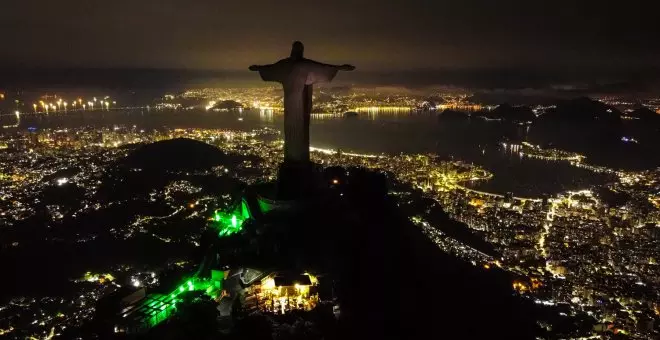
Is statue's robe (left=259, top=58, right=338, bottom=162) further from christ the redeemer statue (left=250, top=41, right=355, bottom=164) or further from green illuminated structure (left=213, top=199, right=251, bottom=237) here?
green illuminated structure (left=213, top=199, right=251, bottom=237)

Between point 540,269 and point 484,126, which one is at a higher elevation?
point 484,126

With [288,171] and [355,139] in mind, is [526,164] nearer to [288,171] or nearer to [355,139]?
[355,139]

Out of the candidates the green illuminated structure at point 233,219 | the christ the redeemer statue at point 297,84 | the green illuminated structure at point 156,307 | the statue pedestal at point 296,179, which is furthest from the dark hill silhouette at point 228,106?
the green illuminated structure at point 156,307

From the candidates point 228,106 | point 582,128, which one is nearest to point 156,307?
point 582,128

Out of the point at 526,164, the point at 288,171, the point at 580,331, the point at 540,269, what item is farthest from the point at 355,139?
the point at 288,171

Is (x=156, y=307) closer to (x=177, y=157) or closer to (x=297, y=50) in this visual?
(x=297, y=50)
